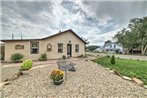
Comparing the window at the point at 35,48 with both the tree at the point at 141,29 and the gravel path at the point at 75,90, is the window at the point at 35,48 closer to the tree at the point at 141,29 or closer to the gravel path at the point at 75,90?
the gravel path at the point at 75,90

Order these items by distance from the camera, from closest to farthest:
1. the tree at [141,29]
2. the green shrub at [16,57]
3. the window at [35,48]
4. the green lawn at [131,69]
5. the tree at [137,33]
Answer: the green lawn at [131,69] → the green shrub at [16,57] → the window at [35,48] → the tree at [141,29] → the tree at [137,33]

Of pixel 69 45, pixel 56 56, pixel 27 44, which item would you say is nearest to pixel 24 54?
pixel 27 44

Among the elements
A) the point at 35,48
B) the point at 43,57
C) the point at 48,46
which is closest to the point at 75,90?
the point at 43,57

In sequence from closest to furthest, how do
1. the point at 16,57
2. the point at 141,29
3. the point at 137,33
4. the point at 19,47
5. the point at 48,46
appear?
the point at 16,57
the point at 19,47
the point at 48,46
the point at 141,29
the point at 137,33

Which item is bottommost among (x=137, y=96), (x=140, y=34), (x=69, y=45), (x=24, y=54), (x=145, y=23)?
(x=137, y=96)

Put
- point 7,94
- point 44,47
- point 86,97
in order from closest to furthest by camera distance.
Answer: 1. point 86,97
2. point 7,94
3. point 44,47

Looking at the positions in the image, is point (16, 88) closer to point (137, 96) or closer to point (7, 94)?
point (7, 94)

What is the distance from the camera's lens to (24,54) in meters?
14.9

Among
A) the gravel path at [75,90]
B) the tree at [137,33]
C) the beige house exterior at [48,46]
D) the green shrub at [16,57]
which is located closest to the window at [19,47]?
the beige house exterior at [48,46]

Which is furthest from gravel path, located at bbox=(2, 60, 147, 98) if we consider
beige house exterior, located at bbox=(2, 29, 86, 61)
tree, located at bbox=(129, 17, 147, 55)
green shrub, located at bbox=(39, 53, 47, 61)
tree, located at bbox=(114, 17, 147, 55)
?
tree, located at bbox=(114, 17, 147, 55)

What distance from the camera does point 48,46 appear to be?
15.7m

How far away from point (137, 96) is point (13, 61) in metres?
13.9

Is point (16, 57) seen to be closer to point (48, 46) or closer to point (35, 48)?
point (35, 48)

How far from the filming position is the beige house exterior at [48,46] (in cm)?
1467
